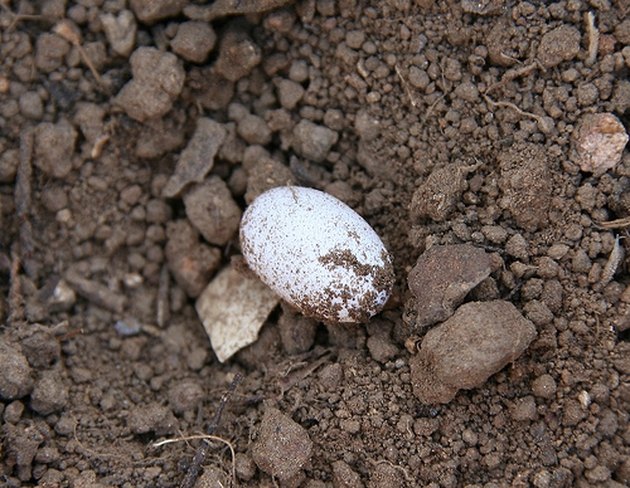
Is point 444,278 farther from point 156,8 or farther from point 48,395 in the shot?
point 156,8

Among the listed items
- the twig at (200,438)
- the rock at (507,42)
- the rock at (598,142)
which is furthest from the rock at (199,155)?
the rock at (598,142)

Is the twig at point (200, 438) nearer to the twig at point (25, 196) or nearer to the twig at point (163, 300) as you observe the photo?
the twig at point (163, 300)

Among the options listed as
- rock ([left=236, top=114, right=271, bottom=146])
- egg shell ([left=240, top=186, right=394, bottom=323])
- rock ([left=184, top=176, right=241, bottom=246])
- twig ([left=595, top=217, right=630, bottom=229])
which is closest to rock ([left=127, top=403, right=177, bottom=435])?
egg shell ([left=240, top=186, right=394, bottom=323])

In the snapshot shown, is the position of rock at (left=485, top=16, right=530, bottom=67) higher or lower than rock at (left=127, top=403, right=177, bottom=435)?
higher

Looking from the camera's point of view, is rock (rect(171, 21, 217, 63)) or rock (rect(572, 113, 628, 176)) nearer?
rock (rect(572, 113, 628, 176))

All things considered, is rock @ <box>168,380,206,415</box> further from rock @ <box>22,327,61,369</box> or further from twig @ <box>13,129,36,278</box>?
twig @ <box>13,129,36,278</box>

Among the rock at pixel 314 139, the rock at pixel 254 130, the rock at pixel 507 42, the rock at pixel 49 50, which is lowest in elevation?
the rock at pixel 254 130

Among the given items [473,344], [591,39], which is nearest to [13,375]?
[473,344]
